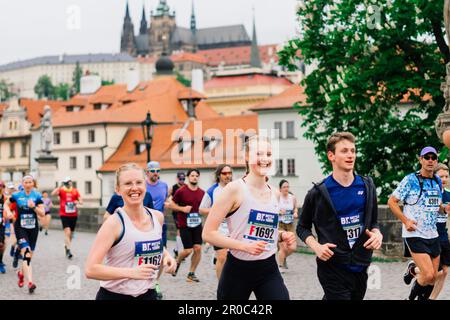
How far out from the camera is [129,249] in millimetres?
5539

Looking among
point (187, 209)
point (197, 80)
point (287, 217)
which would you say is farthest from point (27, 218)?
point (197, 80)

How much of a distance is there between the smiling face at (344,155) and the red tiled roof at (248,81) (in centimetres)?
10478

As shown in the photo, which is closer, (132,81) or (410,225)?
(410,225)

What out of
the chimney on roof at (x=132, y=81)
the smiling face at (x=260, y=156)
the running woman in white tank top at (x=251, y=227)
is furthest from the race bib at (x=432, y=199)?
the chimney on roof at (x=132, y=81)

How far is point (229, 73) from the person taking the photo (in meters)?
119

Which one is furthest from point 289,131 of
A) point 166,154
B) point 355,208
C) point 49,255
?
point 355,208

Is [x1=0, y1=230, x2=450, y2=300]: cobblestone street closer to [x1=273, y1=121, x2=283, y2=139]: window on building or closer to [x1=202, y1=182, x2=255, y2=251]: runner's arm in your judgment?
[x1=202, y1=182, x2=255, y2=251]: runner's arm

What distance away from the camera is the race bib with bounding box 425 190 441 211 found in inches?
358

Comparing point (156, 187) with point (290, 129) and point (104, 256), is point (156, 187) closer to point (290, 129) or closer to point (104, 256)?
point (104, 256)

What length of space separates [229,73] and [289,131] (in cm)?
5266

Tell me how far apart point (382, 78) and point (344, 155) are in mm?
17824

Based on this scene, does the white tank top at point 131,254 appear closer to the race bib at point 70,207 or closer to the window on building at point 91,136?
the race bib at point 70,207

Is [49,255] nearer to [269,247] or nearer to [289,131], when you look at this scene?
[269,247]

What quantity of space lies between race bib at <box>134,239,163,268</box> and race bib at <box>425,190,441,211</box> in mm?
4185
